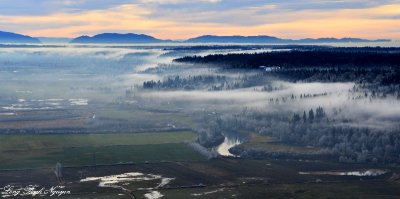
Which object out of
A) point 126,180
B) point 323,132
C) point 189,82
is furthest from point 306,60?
point 126,180

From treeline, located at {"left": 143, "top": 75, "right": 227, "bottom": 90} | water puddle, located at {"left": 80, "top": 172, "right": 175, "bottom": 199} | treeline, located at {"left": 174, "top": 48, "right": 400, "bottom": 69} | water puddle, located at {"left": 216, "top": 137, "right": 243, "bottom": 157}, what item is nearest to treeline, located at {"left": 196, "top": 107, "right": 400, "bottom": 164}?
water puddle, located at {"left": 216, "top": 137, "right": 243, "bottom": 157}

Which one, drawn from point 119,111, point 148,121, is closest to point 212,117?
point 148,121

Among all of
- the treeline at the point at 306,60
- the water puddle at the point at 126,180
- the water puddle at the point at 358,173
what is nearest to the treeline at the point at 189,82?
the treeline at the point at 306,60

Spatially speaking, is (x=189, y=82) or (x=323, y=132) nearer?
(x=323, y=132)

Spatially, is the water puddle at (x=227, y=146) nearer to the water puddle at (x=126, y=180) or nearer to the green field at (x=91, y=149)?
the green field at (x=91, y=149)

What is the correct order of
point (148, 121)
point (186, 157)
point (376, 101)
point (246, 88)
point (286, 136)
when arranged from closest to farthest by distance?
point (186, 157), point (286, 136), point (376, 101), point (148, 121), point (246, 88)

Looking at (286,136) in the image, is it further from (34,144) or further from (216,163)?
(34,144)

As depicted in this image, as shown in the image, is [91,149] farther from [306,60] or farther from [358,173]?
[306,60]

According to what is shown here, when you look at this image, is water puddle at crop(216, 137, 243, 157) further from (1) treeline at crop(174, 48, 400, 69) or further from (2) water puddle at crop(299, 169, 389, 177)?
(1) treeline at crop(174, 48, 400, 69)
